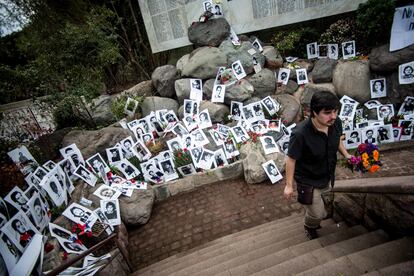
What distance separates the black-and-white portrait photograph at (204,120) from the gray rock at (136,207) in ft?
8.18

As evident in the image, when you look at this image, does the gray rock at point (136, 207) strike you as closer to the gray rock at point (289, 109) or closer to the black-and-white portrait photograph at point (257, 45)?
the gray rock at point (289, 109)

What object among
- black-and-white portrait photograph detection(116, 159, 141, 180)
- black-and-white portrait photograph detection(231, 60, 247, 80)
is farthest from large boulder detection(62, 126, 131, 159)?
black-and-white portrait photograph detection(231, 60, 247, 80)

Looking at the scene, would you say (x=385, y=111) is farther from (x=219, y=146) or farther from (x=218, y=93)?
(x=218, y=93)

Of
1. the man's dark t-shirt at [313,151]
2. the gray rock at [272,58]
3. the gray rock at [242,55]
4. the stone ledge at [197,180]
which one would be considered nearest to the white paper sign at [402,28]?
the gray rock at [272,58]

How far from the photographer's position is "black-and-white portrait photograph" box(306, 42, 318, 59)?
7.02 m

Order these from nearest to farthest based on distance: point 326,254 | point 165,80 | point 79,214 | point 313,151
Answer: point 326,254 → point 313,151 → point 79,214 → point 165,80

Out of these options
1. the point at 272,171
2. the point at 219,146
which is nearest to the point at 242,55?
the point at 219,146

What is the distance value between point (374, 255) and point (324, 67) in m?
5.95

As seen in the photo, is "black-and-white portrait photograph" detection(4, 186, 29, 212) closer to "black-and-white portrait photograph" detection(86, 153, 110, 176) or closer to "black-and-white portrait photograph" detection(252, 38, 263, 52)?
"black-and-white portrait photograph" detection(86, 153, 110, 176)

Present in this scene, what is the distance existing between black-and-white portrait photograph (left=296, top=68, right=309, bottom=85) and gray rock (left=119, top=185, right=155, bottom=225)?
5414mm

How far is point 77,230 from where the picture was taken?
382 cm

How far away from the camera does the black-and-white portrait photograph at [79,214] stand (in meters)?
3.89

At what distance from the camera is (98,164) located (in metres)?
5.22

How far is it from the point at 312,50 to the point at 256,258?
655 cm
